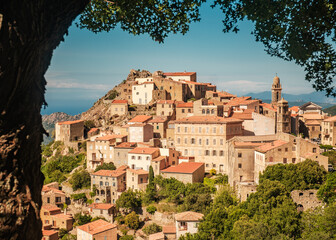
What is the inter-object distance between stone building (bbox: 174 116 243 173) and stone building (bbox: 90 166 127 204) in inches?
310

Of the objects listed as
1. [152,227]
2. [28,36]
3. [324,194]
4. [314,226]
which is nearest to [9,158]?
[28,36]

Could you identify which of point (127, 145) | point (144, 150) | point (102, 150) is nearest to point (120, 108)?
point (102, 150)

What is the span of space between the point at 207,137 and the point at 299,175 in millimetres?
15561

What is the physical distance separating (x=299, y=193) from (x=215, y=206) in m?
8.02

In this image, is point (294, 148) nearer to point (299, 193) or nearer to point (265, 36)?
point (299, 193)

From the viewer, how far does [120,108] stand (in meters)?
60.8

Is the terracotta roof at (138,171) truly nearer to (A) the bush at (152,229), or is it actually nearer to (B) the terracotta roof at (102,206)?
(B) the terracotta roof at (102,206)

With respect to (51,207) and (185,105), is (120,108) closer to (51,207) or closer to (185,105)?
Answer: (185,105)

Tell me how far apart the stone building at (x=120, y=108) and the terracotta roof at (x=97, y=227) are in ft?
81.3

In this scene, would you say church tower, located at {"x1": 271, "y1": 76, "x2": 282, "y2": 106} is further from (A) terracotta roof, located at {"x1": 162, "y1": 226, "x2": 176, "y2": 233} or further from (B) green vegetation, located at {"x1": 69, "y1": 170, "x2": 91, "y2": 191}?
(B) green vegetation, located at {"x1": 69, "y1": 170, "x2": 91, "y2": 191}

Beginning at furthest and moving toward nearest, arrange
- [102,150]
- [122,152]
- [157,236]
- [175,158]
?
[102,150], [122,152], [175,158], [157,236]

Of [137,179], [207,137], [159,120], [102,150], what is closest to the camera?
[137,179]

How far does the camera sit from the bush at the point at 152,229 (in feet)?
119

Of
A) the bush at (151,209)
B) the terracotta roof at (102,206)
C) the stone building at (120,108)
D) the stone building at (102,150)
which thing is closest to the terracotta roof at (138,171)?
the bush at (151,209)
